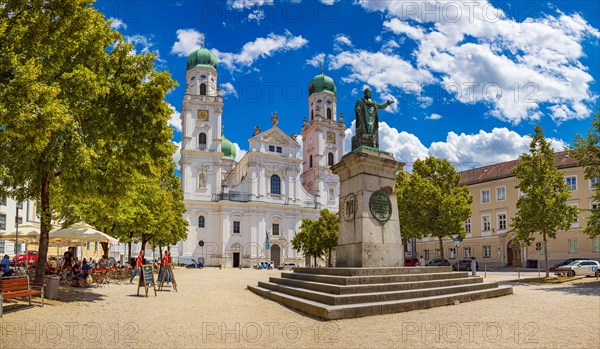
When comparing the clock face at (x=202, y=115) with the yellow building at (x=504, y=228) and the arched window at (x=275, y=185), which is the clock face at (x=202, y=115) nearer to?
the arched window at (x=275, y=185)

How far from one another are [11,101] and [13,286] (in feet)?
14.8

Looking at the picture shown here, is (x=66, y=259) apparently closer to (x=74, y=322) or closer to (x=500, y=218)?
(x=74, y=322)

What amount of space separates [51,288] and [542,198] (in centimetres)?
2432

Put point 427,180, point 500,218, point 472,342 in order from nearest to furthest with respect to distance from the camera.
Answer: point 472,342, point 427,180, point 500,218

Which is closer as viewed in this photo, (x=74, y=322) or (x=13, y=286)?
(x=74, y=322)

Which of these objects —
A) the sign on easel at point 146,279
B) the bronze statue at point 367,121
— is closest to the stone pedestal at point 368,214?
the bronze statue at point 367,121

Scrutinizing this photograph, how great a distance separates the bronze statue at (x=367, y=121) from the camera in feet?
52.3

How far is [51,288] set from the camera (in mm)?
13141

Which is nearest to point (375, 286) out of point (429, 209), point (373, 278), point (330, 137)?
point (373, 278)

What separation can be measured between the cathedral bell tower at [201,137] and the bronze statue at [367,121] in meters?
50.7

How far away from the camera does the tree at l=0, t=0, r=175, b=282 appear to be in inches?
458

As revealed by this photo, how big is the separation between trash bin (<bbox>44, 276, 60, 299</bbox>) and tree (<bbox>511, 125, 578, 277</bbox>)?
76.8 feet

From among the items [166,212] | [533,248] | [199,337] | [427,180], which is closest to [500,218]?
[533,248]

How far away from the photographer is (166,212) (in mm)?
31297
